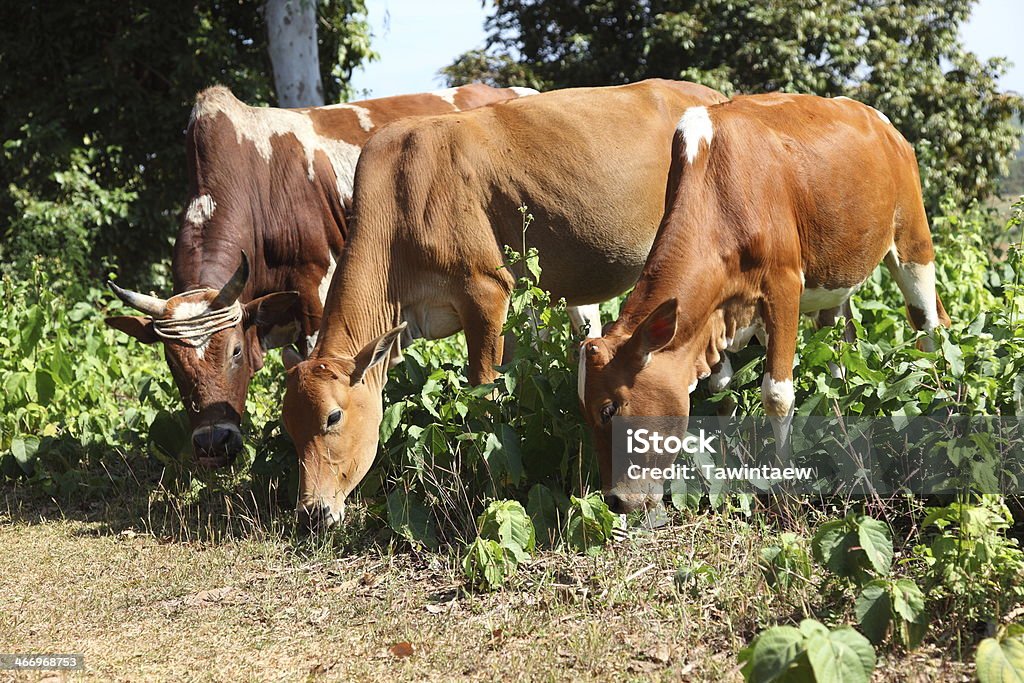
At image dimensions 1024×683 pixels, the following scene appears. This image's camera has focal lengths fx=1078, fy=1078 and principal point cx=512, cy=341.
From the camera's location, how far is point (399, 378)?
636 centimetres

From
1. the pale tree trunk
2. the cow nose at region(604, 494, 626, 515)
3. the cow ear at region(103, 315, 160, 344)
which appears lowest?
the cow nose at region(604, 494, 626, 515)

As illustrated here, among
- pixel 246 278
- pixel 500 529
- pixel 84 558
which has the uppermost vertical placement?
pixel 246 278

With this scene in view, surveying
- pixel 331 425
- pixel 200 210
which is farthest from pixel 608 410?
pixel 200 210

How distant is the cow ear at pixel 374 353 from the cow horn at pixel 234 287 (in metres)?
1.28

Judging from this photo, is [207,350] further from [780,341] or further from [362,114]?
[780,341]

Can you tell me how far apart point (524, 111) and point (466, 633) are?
3403 millimetres

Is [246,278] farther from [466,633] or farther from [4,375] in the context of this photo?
[466,633]

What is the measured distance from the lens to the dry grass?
4023mm

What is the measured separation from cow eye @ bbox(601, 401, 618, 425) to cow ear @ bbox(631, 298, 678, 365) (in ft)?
0.73

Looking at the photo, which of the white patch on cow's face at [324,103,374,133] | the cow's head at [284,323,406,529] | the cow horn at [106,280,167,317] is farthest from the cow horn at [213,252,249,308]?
the white patch on cow's face at [324,103,374,133]

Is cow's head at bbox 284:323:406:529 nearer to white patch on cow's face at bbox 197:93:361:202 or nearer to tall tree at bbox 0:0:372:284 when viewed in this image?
white patch on cow's face at bbox 197:93:361:202

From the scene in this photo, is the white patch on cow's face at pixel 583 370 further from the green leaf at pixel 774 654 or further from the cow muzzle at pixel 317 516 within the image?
the green leaf at pixel 774 654

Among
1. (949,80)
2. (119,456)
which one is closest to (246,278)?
(119,456)

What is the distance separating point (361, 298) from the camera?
5785 mm
